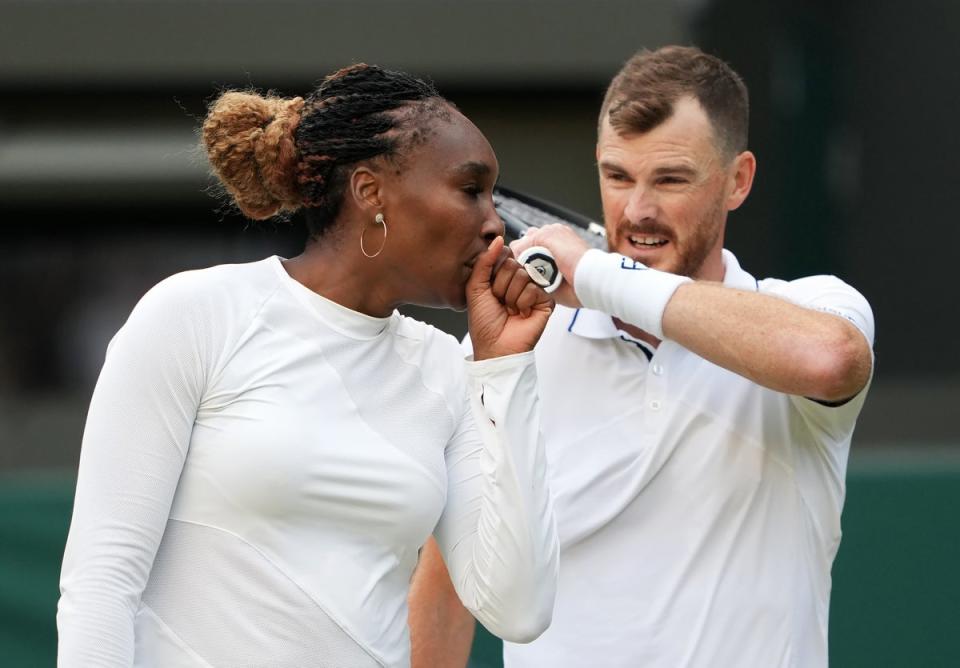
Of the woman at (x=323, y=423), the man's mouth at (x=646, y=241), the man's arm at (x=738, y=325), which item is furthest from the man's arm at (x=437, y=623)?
the man's mouth at (x=646, y=241)

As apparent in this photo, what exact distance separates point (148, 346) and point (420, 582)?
988 millimetres

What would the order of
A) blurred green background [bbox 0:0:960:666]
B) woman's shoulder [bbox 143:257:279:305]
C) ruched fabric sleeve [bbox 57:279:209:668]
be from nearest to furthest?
1. ruched fabric sleeve [bbox 57:279:209:668]
2. woman's shoulder [bbox 143:257:279:305]
3. blurred green background [bbox 0:0:960:666]

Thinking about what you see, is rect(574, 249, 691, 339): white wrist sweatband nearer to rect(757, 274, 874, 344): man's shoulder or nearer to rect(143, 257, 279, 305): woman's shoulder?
rect(757, 274, 874, 344): man's shoulder

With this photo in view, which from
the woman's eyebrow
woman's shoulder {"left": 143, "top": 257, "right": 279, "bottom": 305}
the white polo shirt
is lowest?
the white polo shirt

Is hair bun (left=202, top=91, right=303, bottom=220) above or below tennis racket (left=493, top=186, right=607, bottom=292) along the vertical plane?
above

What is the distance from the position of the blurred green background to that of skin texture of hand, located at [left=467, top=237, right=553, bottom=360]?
4.73 metres

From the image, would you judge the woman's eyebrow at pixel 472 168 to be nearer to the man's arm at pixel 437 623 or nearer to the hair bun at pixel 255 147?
the hair bun at pixel 255 147

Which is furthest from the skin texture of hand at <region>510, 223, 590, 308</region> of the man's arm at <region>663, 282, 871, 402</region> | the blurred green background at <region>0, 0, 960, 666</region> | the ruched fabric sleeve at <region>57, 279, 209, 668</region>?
the blurred green background at <region>0, 0, 960, 666</region>

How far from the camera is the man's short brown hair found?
2.67 metres

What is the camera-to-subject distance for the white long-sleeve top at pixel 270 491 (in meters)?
1.84

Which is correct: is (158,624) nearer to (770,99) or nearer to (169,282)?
(169,282)

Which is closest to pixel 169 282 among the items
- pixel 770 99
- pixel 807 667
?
pixel 807 667

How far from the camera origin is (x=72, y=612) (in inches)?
71.0

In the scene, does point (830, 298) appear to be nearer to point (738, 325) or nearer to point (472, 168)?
point (738, 325)
